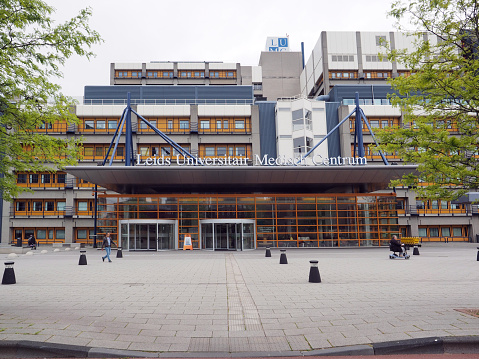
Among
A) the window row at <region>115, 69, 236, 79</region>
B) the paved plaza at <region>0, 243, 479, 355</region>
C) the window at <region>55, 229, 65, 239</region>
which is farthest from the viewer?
the window row at <region>115, 69, 236, 79</region>

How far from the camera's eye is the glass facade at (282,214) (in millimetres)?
35719

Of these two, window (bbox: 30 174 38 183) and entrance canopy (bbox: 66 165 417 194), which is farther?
window (bbox: 30 174 38 183)

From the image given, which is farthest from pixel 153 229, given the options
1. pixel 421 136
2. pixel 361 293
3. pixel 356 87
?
pixel 356 87

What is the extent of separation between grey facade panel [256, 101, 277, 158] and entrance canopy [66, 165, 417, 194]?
12.5 metres

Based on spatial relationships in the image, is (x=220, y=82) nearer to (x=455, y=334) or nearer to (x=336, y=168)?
(x=336, y=168)

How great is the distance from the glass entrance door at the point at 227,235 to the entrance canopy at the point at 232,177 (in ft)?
13.1

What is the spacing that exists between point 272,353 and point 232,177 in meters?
28.7

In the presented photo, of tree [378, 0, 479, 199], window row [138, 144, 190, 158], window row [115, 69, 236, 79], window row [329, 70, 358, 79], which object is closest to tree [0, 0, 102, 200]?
tree [378, 0, 479, 199]

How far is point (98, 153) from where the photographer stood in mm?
50344

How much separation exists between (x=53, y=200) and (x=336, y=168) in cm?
3570

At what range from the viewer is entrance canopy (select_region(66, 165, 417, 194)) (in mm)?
32344

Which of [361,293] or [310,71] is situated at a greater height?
[310,71]

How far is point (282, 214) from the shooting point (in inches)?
1435

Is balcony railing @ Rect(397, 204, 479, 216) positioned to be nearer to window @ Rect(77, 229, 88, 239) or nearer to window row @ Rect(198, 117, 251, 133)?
window row @ Rect(198, 117, 251, 133)
